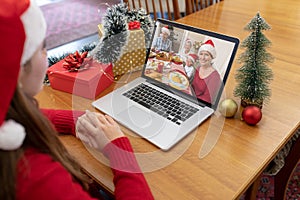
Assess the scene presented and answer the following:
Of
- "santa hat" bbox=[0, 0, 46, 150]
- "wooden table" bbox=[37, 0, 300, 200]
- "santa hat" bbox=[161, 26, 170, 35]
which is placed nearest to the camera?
"santa hat" bbox=[0, 0, 46, 150]

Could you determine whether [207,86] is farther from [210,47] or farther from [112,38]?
[112,38]

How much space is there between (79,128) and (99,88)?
0.70 ft

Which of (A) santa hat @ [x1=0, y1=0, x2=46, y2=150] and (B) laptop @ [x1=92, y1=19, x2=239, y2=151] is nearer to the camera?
(A) santa hat @ [x1=0, y1=0, x2=46, y2=150]

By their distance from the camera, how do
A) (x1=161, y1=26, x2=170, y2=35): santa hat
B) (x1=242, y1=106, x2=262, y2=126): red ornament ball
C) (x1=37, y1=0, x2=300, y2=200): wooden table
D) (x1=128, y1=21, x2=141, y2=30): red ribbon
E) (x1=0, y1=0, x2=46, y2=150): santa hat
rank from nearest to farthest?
(x1=0, y1=0, x2=46, y2=150): santa hat → (x1=37, y1=0, x2=300, y2=200): wooden table → (x1=242, y1=106, x2=262, y2=126): red ornament ball → (x1=161, y1=26, x2=170, y2=35): santa hat → (x1=128, y1=21, x2=141, y2=30): red ribbon

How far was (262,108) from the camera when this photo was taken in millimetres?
908

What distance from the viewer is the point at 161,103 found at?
3.01 ft

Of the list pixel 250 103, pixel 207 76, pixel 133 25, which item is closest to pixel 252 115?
pixel 250 103

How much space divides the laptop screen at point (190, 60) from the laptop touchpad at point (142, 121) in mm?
136

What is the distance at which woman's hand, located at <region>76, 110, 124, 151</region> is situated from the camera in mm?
771

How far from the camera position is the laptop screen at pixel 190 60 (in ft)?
2.85

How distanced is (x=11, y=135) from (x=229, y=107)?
0.59 m

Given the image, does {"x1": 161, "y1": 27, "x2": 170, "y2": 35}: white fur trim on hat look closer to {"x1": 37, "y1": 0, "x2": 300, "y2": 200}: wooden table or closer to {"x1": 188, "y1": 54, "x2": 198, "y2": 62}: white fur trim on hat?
{"x1": 188, "y1": 54, "x2": 198, "y2": 62}: white fur trim on hat

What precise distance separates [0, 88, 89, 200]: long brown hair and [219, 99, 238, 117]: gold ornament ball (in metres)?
0.45

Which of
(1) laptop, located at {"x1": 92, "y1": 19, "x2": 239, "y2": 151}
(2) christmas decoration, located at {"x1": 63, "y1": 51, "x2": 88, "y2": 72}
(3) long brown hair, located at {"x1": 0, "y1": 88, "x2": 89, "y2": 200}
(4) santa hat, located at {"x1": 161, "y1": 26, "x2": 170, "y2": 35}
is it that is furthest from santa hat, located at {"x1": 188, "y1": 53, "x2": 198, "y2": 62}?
(3) long brown hair, located at {"x1": 0, "y1": 88, "x2": 89, "y2": 200}
